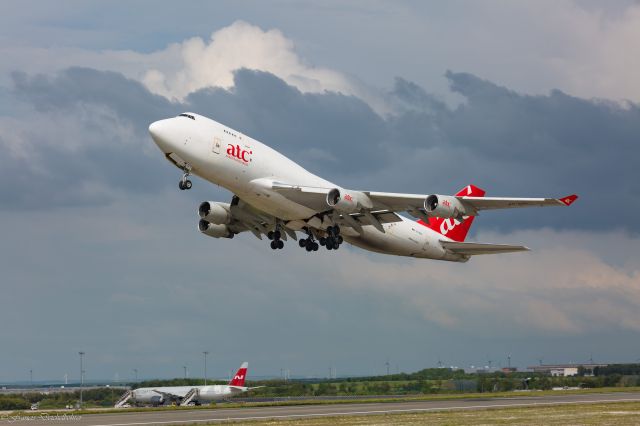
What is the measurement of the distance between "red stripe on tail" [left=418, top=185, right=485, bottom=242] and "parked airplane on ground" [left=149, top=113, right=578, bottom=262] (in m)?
0.13

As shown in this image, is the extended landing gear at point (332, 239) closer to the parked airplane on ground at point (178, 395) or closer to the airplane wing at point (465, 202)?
the airplane wing at point (465, 202)

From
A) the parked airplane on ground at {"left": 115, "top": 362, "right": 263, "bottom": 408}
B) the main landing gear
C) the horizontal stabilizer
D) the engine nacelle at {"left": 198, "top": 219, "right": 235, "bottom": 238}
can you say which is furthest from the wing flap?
→ the parked airplane on ground at {"left": 115, "top": 362, "right": 263, "bottom": 408}

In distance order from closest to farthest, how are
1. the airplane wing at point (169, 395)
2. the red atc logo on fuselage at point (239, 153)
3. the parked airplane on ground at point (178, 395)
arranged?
1. the red atc logo on fuselage at point (239, 153)
2. the parked airplane on ground at point (178, 395)
3. the airplane wing at point (169, 395)

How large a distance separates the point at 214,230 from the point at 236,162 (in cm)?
1278

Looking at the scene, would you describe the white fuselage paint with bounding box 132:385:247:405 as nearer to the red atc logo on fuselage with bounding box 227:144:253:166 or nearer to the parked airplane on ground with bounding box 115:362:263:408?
the parked airplane on ground with bounding box 115:362:263:408

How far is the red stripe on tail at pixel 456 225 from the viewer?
72.6 m

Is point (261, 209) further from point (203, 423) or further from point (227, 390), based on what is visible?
point (227, 390)

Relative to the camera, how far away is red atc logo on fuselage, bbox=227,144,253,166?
5441 centimetres

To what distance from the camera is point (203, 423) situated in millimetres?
47844

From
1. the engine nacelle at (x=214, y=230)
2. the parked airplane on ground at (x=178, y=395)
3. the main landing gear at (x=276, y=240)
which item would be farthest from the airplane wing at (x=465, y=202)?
the parked airplane on ground at (x=178, y=395)

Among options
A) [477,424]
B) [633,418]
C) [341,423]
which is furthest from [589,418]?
[341,423]

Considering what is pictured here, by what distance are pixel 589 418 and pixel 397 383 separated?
75.0 meters

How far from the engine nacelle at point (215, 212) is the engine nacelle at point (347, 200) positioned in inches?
390

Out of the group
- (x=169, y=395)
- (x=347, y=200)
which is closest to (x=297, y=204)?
(x=347, y=200)
